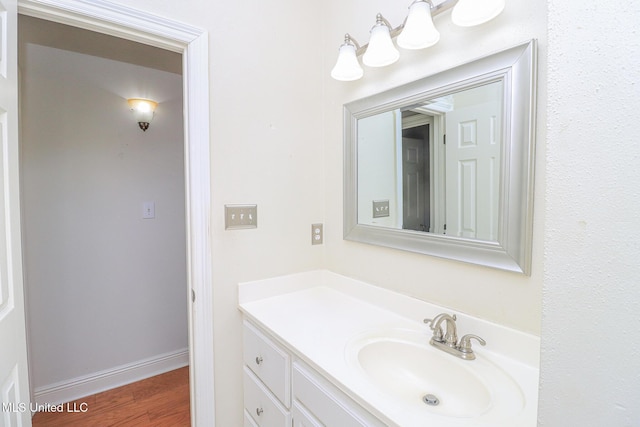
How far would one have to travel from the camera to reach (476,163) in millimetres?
1023

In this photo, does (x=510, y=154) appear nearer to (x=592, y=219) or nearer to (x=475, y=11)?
(x=475, y=11)

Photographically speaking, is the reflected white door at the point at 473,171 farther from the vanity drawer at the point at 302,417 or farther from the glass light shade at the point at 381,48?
the vanity drawer at the point at 302,417

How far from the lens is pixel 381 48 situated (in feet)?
3.91

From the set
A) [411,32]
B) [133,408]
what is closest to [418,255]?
[411,32]

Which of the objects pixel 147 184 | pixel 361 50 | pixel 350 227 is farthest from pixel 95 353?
pixel 361 50

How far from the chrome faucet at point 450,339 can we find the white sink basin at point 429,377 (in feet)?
0.06

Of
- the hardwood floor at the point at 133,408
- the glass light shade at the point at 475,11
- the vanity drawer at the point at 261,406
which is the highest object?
the glass light shade at the point at 475,11

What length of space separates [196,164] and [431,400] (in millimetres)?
1218

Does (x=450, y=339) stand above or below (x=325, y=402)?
above

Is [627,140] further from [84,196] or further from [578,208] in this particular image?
[84,196]

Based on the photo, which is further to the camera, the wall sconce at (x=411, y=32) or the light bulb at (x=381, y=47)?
the light bulb at (x=381, y=47)

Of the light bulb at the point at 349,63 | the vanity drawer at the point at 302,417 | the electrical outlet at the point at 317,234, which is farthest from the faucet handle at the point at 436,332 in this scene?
the light bulb at the point at 349,63

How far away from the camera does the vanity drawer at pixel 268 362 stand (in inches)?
42.5

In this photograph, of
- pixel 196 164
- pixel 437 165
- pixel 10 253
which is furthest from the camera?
pixel 196 164
